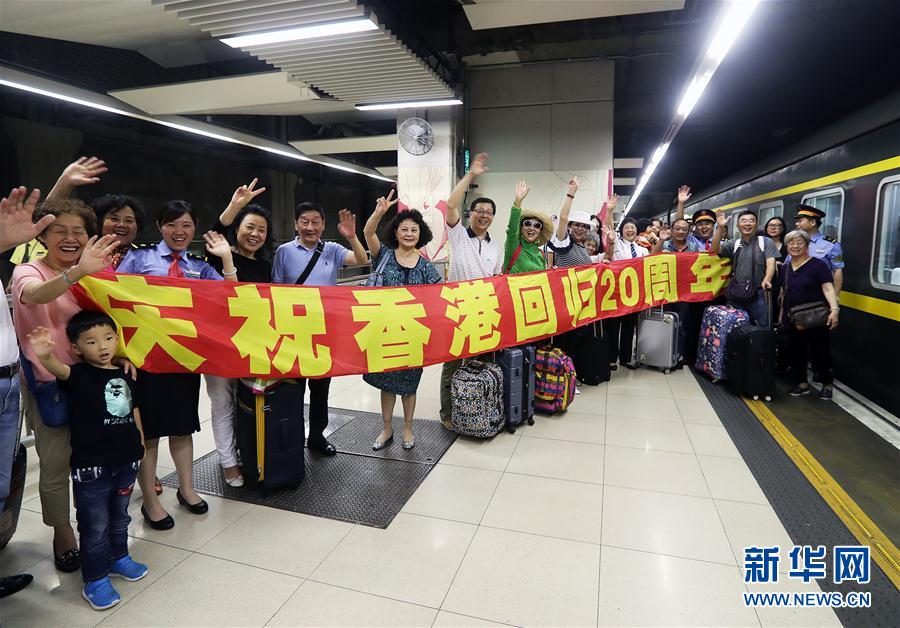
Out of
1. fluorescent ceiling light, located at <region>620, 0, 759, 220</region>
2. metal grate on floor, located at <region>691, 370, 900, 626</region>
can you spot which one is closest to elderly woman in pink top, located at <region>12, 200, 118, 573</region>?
metal grate on floor, located at <region>691, 370, 900, 626</region>

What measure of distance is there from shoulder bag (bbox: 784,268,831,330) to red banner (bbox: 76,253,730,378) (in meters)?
2.02

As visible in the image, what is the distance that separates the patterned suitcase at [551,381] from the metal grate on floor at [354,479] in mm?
860

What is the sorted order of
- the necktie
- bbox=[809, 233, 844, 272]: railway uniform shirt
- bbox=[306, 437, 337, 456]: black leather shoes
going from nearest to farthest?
the necktie
bbox=[306, 437, 337, 456]: black leather shoes
bbox=[809, 233, 844, 272]: railway uniform shirt

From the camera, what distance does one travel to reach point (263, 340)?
2500 mm

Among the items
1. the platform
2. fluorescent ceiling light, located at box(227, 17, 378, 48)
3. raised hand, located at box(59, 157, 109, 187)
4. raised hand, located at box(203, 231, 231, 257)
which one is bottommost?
the platform

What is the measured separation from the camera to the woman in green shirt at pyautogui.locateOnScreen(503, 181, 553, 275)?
12.0ft

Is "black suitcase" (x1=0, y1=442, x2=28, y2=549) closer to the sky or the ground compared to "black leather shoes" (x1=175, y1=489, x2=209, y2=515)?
closer to the sky

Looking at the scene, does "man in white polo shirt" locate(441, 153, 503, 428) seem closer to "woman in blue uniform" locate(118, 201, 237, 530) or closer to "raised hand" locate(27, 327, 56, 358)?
"woman in blue uniform" locate(118, 201, 237, 530)

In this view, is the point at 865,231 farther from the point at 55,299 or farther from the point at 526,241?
the point at 55,299

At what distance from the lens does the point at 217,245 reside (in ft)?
7.91

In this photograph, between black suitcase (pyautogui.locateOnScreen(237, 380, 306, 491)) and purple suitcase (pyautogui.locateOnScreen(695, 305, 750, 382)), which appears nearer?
black suitcase (pyautogui.locateOnScreen(237, 380, 306, 491))

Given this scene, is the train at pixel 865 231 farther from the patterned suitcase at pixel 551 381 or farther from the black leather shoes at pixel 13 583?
the black leather shoes at pixel 13 583

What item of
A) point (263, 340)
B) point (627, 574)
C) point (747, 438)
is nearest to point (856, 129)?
point (747, 438)

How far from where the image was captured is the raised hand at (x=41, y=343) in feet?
5.30
